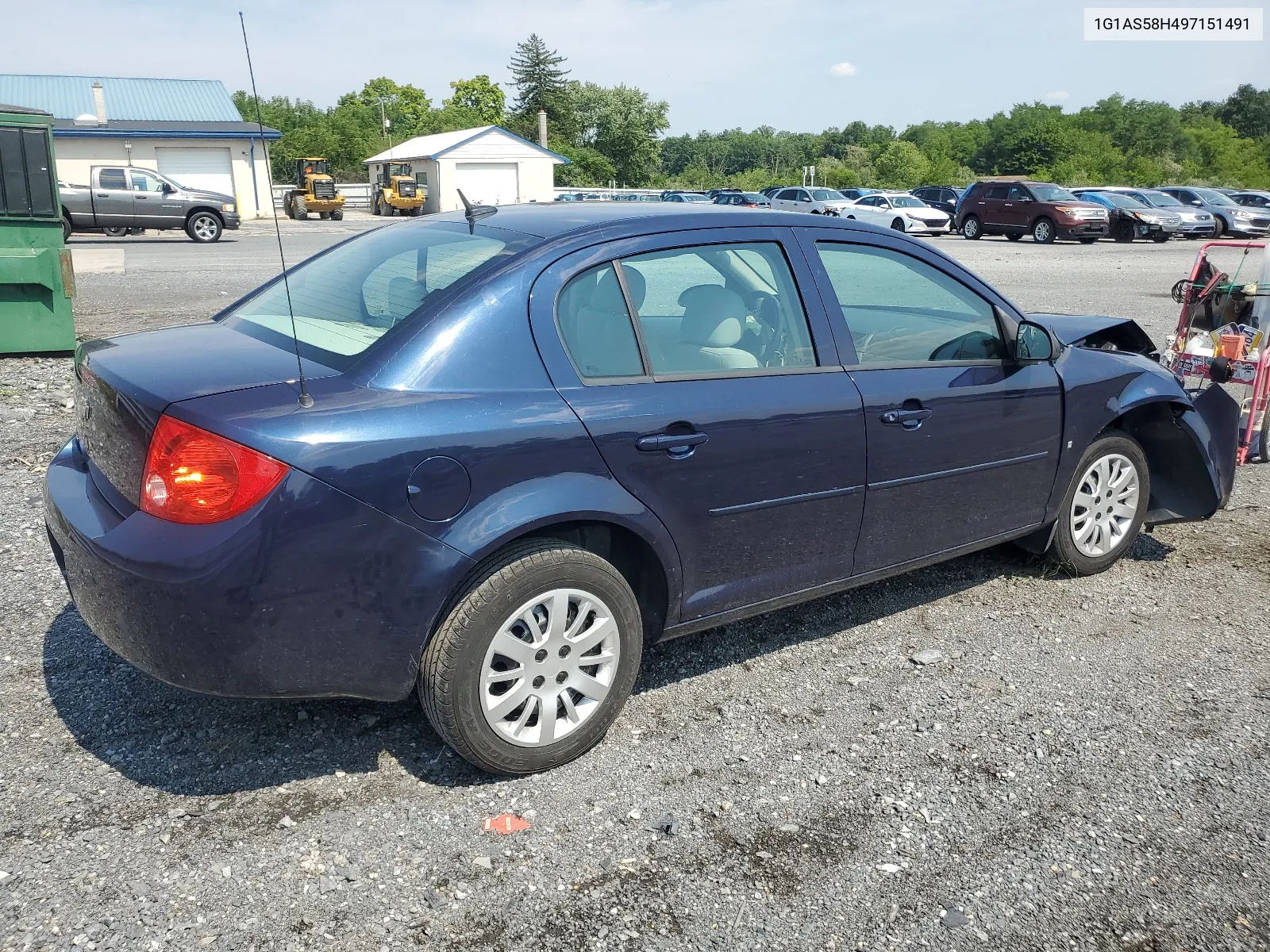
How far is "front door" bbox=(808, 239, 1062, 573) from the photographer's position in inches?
147

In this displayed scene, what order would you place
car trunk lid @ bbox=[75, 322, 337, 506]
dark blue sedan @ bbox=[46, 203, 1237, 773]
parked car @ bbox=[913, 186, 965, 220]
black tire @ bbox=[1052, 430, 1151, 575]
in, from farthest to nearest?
parked car @ bbox=[913, 186, 965, 220], black tire @ bbox=[1052, 430, 1151, 575], car trunk lid @ bbox=[75, 322, 337, 506], dark blue sedan @ bbox=[46, 203, 1237, 773]

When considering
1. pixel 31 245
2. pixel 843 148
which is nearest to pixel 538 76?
pixel 843 148

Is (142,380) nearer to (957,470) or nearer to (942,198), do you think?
(957,470)

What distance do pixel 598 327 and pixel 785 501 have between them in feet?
2.84

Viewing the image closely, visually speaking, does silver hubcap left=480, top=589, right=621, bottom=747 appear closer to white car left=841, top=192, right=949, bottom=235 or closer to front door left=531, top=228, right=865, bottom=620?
front door left=531, top=228, right=865, bottom=620

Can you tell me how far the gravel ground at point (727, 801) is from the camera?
101 inches

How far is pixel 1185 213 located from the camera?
103 feet

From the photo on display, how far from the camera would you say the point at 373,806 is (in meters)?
3.00

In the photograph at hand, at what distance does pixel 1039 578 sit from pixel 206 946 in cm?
378

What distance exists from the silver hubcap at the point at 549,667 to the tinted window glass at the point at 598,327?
0.69 meters

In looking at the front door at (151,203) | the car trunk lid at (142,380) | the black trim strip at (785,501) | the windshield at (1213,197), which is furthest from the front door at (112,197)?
the windshield at (1213,197)

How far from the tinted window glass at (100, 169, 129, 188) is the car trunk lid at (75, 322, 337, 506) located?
24308mm

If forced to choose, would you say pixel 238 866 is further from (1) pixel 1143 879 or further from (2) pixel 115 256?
(2) pixel 115 256

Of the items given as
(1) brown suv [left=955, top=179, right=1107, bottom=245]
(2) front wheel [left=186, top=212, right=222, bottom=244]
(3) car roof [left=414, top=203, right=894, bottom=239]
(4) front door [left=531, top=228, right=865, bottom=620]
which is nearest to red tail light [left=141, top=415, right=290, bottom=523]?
(4) front door [left=531, top=228, right=865, bottom=620]
